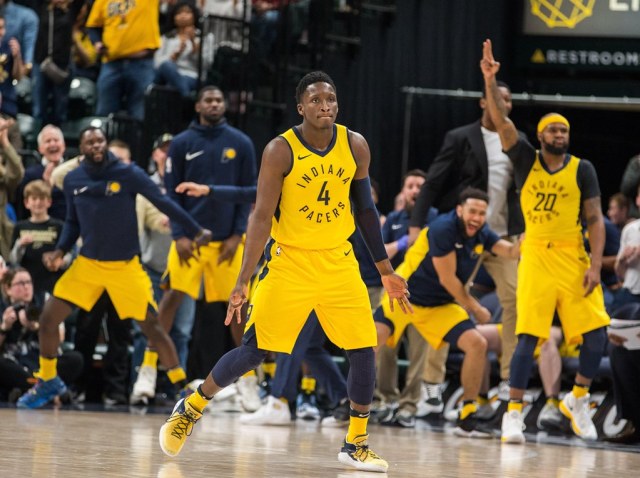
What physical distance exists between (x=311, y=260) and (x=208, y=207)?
3797mm

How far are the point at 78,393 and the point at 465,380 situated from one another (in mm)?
3748

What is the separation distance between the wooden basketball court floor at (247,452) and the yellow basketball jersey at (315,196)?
117 cm

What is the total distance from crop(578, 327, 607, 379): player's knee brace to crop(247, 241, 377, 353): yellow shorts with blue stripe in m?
2.88

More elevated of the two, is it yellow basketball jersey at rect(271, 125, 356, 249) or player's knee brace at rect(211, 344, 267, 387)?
yellow basketball jersey at rect(271, 125, 356, 249)

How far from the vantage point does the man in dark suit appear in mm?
9938

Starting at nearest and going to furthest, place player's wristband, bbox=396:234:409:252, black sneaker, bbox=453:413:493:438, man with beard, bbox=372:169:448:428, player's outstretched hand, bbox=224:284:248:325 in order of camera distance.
Result: player's outstretched hand, bbox=224:284:248:325
black sneaker, bbox=453:413:493:438
man with beard, bbox=372:169:448:428
player's wristband, bbox=396:234:409:252

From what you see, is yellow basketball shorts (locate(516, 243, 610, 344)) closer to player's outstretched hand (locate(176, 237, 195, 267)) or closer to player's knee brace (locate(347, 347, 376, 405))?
player's knee brace (locate(347, 347, 376, 405))

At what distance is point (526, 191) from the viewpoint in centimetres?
904

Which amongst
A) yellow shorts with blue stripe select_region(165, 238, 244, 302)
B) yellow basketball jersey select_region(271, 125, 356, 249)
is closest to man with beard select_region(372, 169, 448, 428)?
yellow shorts with blue stripe select_region(165, 238, 244, 302)

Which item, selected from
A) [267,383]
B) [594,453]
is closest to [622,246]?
[594,453]

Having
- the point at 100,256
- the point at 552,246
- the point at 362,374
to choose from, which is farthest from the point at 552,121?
the point at 100,256

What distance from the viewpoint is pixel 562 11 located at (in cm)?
1361

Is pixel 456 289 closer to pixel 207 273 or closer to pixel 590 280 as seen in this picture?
pixel 590 280

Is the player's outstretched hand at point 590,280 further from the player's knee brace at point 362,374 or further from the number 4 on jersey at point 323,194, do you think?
the number 4 on jersey at point 323,194
